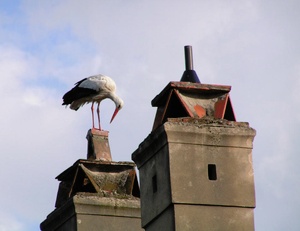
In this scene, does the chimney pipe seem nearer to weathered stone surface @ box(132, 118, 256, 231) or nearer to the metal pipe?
the metal pipe

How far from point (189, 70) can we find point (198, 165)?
5.75 ft

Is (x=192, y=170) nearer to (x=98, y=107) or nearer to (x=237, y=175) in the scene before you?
(x=237, y=175)

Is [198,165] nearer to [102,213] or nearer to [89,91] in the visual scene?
[102,213]

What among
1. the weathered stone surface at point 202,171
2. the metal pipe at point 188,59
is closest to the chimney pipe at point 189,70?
the metal pipe at point 188,59

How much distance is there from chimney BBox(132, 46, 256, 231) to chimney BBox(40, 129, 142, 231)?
9.36 ft

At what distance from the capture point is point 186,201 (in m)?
16.6

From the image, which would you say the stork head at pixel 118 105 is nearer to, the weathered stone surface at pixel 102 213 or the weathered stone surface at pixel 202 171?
the weathered stone surface at pixel 102 213

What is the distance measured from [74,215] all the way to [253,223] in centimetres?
450

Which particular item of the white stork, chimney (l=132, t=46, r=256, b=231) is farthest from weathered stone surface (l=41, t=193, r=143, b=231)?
the white stork

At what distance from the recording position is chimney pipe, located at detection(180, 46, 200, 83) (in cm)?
1795

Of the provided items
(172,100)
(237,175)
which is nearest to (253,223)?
(237,175)

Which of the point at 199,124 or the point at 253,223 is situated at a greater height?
the point at 199,124

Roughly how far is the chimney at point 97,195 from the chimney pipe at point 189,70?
10.8 feet

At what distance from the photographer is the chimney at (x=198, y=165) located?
16.6m
